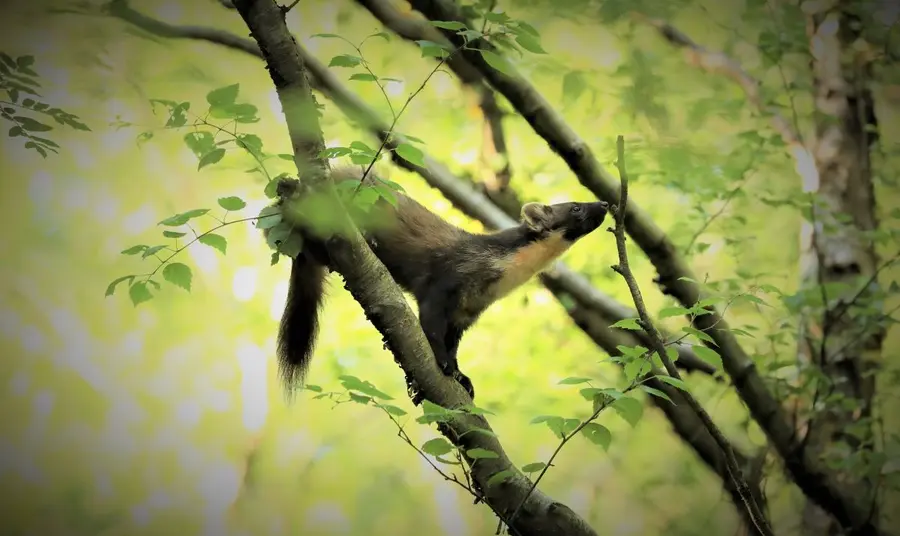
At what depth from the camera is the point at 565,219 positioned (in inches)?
92.6

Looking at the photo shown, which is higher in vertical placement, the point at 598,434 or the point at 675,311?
the point at 675,311

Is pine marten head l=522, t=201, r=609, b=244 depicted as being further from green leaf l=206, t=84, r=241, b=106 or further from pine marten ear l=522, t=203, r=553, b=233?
green leaf l=206, t=84, r=241, b=106

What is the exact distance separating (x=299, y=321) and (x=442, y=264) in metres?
0.44

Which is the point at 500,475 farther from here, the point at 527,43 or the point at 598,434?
the point at 527,43

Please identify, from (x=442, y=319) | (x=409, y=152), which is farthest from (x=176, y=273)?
(x=442, y=319)

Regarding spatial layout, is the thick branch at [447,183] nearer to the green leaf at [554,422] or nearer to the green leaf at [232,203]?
the green leaf at [232,203]

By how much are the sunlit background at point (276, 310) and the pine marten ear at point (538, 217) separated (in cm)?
56

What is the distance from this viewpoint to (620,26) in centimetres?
320

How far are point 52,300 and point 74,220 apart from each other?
0.86 feet

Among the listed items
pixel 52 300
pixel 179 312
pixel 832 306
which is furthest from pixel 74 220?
pixel 832 306

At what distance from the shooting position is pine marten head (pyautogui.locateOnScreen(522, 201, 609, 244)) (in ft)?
7.68

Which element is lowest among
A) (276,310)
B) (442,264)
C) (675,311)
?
(675,311)

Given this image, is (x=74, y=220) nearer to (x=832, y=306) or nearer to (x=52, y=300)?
(x=52, y=300)

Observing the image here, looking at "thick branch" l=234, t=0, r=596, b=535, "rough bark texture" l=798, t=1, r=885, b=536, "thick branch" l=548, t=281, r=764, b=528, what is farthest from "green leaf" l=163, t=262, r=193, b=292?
"rough bark texture" l=798, t=1, r=885, b=536
